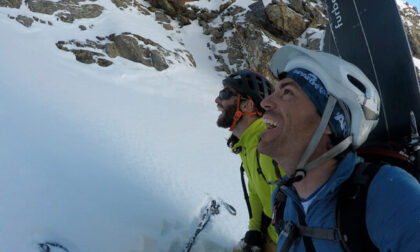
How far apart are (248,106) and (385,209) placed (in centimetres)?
213

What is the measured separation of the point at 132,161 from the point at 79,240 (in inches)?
81.2

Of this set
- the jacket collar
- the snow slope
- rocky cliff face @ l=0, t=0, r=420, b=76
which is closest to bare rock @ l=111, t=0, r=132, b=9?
rocky cliff face @ l=0, t=0, r=420, b=76

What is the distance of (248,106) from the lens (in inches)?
117

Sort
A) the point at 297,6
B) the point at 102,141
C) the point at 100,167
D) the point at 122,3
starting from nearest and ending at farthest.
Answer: the point at 100,167
the point at 102,141
the point at 122,3
the point at 297,6

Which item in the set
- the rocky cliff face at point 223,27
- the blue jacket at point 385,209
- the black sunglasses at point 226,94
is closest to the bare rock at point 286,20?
A: the rocky cliff face at point 223,27

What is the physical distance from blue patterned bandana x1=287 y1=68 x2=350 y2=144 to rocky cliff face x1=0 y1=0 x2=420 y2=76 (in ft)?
51.3

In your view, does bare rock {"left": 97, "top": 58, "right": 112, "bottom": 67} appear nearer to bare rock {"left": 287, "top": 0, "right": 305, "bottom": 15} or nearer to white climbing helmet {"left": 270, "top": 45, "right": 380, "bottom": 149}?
white climbing helmet {"left": 270, "top": 45, "right": 380, "bottom": 149}

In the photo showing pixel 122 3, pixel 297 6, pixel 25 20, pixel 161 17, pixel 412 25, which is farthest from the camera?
pixel 412 25

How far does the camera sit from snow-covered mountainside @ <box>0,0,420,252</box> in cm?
281

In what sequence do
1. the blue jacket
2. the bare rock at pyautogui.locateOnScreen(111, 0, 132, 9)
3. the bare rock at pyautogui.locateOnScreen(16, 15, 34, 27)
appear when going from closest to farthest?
the blue jacket
the bare rock at pyautogui.locateOnScreen(16, 15, 34, 27)
the bare rock at pyautogui.locateOnScreen(111, 0, 132, 9)

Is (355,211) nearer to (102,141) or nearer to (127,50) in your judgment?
(102,141)

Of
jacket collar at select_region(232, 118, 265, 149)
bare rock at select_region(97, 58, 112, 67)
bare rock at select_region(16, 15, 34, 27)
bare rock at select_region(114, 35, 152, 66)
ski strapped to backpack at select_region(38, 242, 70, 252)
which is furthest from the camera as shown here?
bare rock at select_region(114, 35, 152, 66)

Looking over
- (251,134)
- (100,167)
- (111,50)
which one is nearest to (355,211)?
(251,134)

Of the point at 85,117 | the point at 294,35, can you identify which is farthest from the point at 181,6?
the point at 85,117
